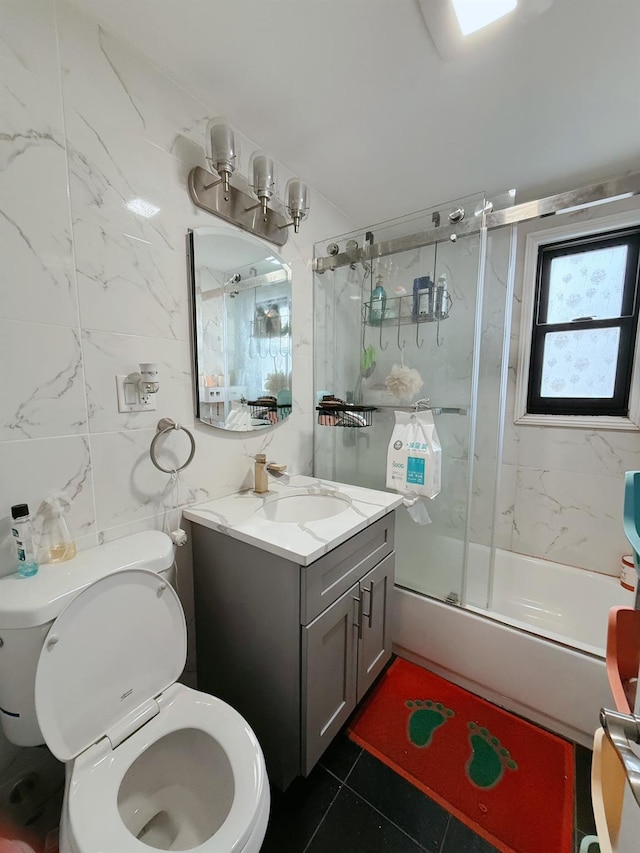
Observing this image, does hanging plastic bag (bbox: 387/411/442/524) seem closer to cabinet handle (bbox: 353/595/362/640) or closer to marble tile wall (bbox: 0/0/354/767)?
cabinet handle (bbox: 353/595/362/640)

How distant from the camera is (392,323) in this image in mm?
1728

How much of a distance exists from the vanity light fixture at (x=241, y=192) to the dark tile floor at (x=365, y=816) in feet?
6.71

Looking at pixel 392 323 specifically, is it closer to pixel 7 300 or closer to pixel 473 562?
pixel 473 562

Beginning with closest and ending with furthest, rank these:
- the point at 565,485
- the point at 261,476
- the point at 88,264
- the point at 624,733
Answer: the point at 624,733
the point at 88,264
the point at 261,476
the point at 565,485

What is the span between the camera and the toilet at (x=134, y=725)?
70 cm

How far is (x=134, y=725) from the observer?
854mm

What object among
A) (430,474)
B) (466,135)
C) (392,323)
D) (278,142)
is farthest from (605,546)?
(278,142)

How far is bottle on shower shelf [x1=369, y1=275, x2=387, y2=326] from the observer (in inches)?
69.1

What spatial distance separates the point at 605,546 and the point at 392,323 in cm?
166

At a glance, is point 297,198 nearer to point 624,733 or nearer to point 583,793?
point 624,733

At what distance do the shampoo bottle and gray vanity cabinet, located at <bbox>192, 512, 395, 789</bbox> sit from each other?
1.59 ft

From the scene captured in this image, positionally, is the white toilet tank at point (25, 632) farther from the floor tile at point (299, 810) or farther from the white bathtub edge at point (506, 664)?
the white bathtub edge at point (506, 664)

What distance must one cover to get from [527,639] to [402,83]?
2.09 m

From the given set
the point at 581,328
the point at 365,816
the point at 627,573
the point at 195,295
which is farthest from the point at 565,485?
the point at 195,295
